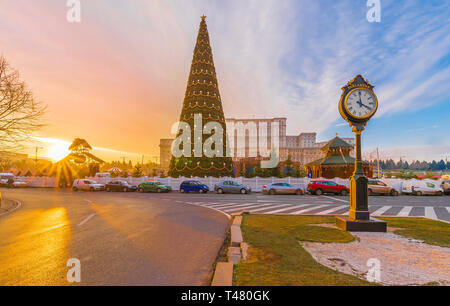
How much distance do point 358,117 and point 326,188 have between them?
17.3 metres

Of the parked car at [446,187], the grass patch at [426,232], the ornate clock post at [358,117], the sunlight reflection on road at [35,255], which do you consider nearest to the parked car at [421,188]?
the parked car at [446,187]

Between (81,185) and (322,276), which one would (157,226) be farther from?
(81,185)

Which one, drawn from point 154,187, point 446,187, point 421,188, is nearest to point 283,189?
point 421,188

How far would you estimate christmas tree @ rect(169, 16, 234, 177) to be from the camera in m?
33.8

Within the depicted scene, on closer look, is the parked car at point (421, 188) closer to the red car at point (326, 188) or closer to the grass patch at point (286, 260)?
the red car at point (326, 188)

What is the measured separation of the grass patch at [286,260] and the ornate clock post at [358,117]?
1.23 metres

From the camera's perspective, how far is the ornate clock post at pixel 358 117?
784 cm

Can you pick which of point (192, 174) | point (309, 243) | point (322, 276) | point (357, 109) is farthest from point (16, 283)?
point (192, 174)

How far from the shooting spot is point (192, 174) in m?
33.7

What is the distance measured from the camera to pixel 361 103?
8422 millimetres

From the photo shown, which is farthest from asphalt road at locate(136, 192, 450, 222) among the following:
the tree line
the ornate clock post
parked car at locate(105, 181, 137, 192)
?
the tree line

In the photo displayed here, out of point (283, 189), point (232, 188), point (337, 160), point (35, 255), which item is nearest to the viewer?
point (35, 255)

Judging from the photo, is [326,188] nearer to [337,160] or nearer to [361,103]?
[337,160]

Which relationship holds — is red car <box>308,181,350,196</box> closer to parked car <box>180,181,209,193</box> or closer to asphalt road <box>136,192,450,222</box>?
asphalt road <box>136,192,450,222</box>
